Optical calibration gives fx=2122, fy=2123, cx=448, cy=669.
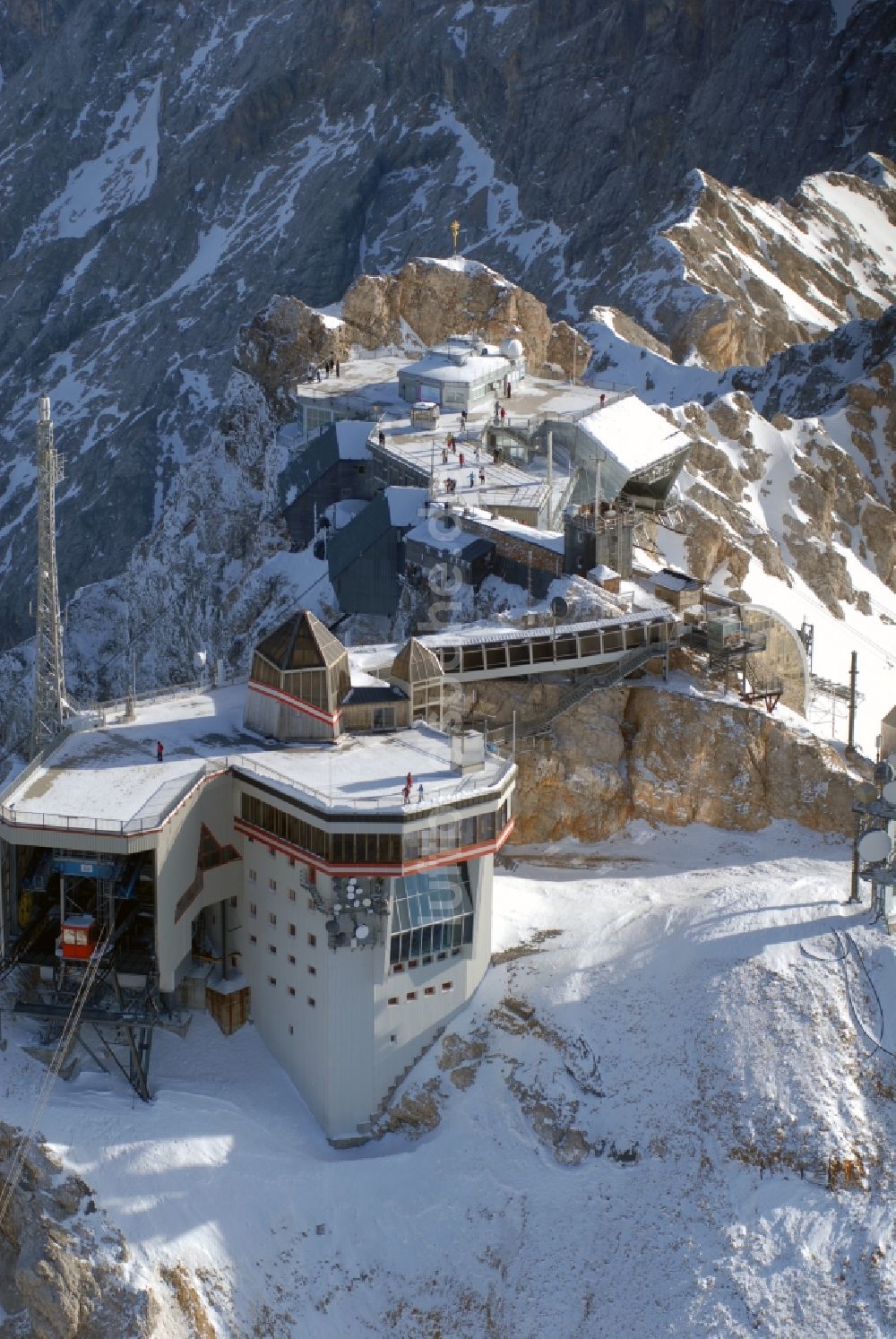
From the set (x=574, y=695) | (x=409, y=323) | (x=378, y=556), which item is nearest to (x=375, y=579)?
(x=378, y=556)

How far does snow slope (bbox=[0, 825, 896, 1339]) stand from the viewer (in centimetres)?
6525

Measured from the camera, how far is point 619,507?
3767 inches

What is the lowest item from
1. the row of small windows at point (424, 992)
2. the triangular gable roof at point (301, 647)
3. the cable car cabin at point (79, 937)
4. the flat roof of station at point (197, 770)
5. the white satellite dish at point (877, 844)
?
the row of small windows at point (424, 992)

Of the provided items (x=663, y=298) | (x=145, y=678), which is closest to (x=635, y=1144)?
(x=145, y=678)

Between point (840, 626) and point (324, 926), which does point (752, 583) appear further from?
point (324, 926)

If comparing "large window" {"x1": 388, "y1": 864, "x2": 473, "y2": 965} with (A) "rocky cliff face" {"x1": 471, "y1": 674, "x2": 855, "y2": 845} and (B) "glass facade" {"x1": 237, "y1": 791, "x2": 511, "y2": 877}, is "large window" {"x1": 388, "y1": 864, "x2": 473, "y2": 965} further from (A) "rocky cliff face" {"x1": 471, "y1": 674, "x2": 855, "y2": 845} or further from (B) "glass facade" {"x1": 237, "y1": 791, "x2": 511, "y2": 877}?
(A) "rocky cliff face" {"x1": 471, "y1": 674, "x2": 855, "y2": 845}

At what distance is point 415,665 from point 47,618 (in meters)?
13.2

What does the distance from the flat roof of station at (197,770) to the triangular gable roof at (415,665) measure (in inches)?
73.8

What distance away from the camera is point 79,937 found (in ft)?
224

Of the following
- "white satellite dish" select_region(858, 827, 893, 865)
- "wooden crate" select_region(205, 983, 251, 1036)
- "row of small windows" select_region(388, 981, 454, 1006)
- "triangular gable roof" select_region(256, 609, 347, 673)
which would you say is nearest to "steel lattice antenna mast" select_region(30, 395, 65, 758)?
"triangular gable roof" select_region(256, 609, 347, 673)

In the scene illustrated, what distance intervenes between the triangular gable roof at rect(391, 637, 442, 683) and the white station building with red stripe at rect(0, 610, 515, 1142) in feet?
6.23

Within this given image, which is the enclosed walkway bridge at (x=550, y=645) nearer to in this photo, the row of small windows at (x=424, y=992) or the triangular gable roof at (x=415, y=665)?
the triangular gable roof at (x=415, y=665)

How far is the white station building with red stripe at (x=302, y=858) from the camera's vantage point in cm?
6806

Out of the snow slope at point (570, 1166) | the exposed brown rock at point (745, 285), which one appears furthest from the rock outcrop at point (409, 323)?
the snow slope at point (570, 1166)
